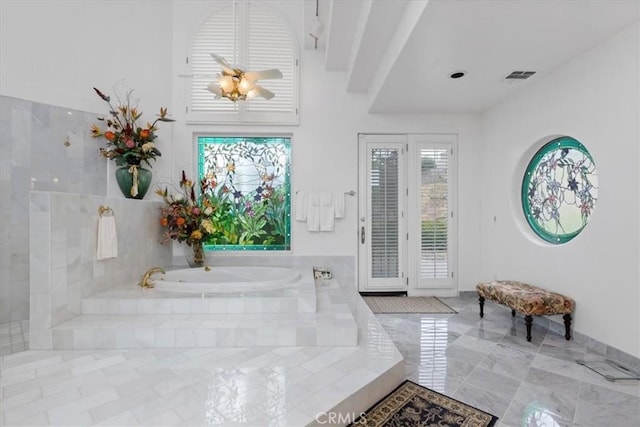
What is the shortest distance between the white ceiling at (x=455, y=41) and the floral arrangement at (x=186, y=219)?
7.68ft

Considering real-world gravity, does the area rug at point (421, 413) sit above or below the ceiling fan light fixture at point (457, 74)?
below

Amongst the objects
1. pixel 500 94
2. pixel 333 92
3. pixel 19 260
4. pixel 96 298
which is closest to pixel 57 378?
pixel 96 298

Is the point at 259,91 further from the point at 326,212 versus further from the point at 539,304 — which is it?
the point at 539,304

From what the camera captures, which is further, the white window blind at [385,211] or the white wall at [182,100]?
the white window blind at [385,211]

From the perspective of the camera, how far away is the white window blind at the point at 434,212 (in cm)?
394

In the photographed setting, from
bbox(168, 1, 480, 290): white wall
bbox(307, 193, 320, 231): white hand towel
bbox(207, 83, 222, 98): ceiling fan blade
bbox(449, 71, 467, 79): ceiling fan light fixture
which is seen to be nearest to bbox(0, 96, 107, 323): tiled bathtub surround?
bbox(168, 1, 480, 290): white wall

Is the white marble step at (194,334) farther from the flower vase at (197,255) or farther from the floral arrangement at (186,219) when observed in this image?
the flower vase at (197,255)

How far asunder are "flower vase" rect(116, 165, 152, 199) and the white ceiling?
→ 2546 millimetres

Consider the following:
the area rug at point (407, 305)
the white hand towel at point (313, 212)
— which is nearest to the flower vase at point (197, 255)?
the white hand towel at point (313, 212)

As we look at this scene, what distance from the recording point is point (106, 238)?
7.95 ft

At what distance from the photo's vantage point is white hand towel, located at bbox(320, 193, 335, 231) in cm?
378

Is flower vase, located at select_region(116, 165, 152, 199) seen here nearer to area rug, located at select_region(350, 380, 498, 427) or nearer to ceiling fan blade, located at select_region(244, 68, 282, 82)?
ceiling fan blade, located at select_region(244, 68, 282, 82)

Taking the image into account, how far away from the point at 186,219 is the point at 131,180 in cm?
71

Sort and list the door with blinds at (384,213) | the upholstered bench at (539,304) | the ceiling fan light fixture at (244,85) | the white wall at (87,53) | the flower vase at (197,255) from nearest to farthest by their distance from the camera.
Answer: the upholstered bench at (539,304), the ceiling fan light fixture at (244,85), the white wall at (87,53), the flower vase at (197,255), the door with blinds at (384,213)
